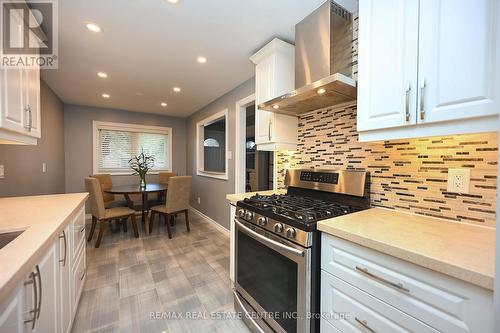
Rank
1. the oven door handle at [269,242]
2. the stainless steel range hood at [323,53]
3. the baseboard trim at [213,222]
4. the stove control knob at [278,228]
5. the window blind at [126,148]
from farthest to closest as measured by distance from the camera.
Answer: the window blind at [126,148] < the baseboard trim at [213,222] < the stainless steel range hood at [323,53] < the stove control knob at [278,228] < the oven door handle at [269,242]

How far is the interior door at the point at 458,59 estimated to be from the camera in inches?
30.5

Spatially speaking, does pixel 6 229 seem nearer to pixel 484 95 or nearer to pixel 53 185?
pixel 484 95

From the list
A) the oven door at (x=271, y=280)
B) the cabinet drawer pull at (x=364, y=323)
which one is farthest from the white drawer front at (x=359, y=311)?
the oven door at (x=271, y=280)

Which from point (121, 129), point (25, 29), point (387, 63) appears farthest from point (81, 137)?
point (387, 63)

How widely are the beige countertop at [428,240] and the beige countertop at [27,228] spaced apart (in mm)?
1241

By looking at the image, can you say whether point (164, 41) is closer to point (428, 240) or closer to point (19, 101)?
point (19, 101)

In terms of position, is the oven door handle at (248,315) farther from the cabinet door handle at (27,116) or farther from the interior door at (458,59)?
the cabinet door handle at (27,116)

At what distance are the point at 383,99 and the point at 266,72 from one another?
1189mm

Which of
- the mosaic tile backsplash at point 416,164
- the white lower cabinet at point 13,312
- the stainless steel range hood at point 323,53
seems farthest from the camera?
the stainless steel range hood at point 323,53

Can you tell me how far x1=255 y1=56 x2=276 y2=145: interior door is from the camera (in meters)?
1.93

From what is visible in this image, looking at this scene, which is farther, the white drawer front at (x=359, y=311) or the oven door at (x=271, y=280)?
the oven door at (x=271, y=280)

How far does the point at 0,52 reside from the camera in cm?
112

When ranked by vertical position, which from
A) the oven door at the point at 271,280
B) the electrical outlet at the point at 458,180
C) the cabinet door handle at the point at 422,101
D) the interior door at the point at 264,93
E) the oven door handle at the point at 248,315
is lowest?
the oven door handle at the point at 248,315

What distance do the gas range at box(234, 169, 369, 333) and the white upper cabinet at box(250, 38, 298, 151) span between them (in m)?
0.41
